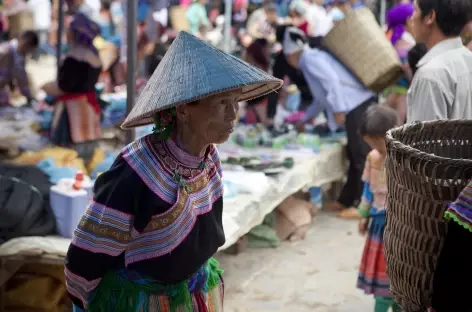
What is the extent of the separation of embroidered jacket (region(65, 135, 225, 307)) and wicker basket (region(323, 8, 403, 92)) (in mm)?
4374

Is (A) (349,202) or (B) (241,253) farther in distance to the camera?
(A) (349,202)

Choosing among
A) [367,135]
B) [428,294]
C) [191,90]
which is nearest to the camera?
[428,294]

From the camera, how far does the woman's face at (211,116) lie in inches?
86.4

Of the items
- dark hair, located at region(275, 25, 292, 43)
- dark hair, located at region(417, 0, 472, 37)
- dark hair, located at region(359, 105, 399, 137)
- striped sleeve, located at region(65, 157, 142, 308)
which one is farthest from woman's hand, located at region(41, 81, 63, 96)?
striped sleeve, located at region(65, 157, 142, 308)

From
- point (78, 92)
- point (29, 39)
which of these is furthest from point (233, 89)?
point (29, 39)

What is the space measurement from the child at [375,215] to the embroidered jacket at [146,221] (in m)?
1.71

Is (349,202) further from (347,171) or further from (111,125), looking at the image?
(111,125)

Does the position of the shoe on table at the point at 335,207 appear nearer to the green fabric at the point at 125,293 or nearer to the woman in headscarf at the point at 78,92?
the woman in headscarf at the point at 78,92

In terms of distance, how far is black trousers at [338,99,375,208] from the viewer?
651 cm

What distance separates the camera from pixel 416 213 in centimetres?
196

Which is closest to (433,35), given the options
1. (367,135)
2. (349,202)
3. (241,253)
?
(367,135)

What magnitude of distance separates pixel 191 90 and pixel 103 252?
20.6 inches

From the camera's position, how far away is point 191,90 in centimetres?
209

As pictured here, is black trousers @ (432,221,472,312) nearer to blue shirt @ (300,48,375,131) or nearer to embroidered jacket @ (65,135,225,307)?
embroidered jacket @ (65,135,225,307)
